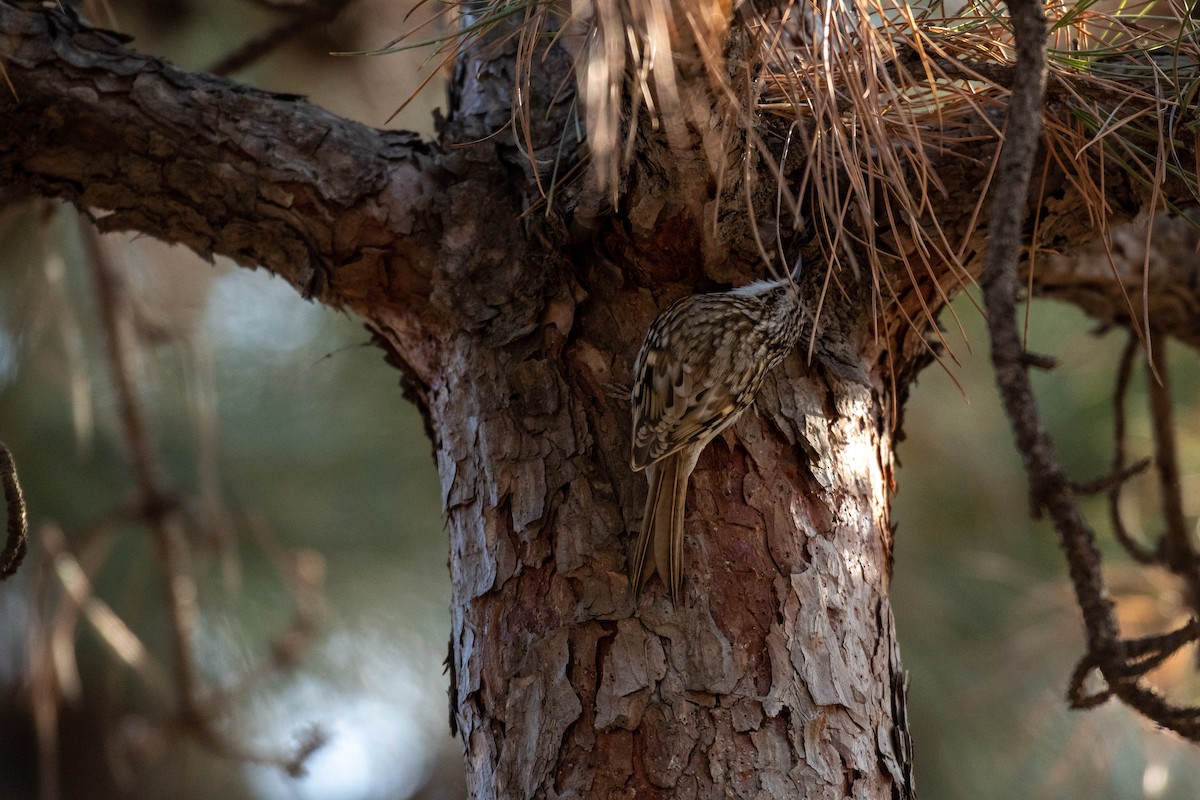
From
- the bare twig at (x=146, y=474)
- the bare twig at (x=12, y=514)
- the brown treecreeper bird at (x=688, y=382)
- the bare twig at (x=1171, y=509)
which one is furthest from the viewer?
the bare twig at (x=146, y=474)

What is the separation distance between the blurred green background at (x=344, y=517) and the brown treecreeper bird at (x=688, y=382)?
3.89 ft

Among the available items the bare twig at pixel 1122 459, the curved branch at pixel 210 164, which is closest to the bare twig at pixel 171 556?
the curved branch at pixel 210 164

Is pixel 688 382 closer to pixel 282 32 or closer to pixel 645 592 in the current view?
pixel 645 592

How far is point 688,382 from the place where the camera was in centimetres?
173

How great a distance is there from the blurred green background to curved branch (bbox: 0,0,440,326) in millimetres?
863

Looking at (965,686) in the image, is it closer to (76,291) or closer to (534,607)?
(534,607)

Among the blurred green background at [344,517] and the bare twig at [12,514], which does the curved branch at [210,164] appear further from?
the blurred green background at [344,517]

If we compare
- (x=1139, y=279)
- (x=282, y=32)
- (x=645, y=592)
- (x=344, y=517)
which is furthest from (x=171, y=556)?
(x=1139, y=279)

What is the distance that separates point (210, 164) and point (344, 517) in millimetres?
1523

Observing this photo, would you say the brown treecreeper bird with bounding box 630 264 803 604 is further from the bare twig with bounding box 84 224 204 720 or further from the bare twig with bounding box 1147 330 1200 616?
the bare twig with bounding box 84 224 204 720

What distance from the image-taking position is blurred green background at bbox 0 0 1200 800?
262cm

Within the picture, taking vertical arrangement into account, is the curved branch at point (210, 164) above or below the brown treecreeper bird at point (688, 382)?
above

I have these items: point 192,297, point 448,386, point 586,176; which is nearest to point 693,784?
point 448,386

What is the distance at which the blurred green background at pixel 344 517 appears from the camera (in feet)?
8.58
